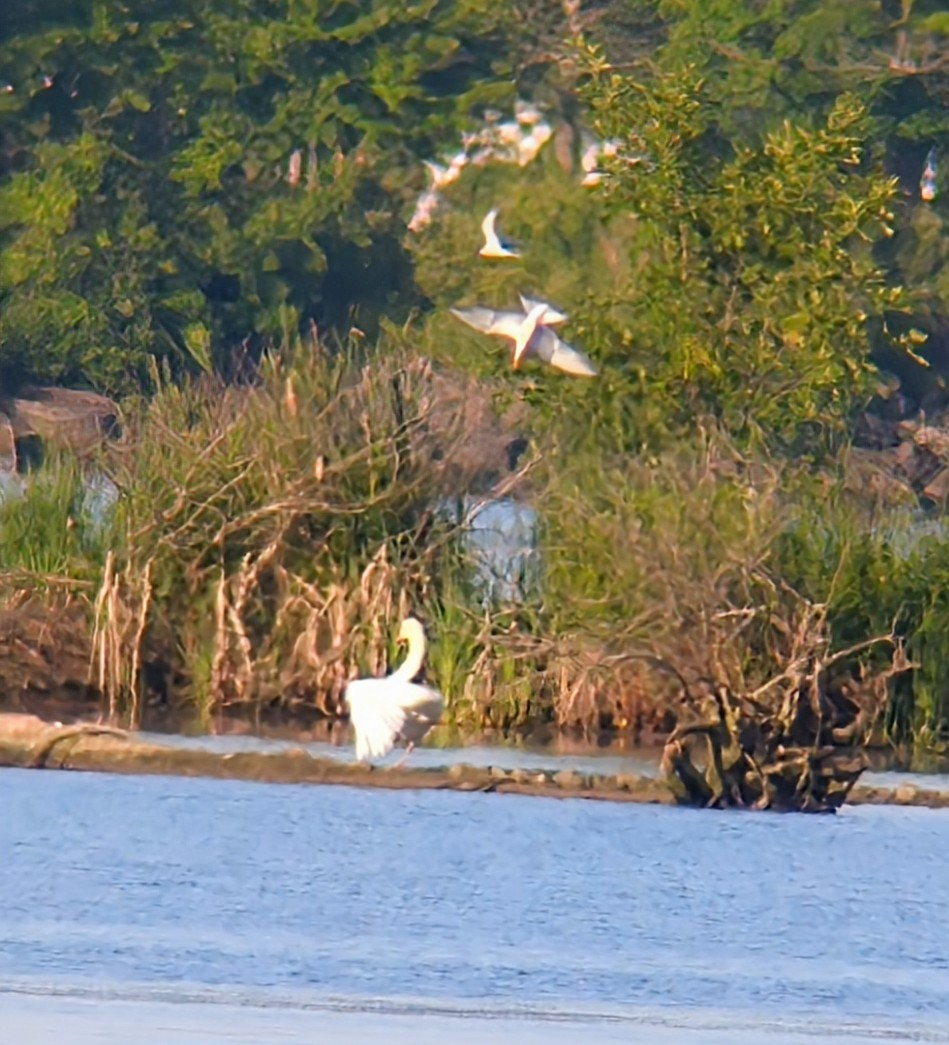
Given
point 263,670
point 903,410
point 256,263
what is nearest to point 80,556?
point 263,670

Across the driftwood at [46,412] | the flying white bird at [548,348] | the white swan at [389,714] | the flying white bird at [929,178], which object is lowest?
the driftwood at [46,412]

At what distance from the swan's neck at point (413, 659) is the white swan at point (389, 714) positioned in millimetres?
112

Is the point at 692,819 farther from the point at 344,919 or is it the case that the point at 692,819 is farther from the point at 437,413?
the point at 437,413

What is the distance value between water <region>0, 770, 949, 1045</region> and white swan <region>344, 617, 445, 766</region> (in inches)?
24.9

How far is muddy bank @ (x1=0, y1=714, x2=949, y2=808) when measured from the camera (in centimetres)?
1324

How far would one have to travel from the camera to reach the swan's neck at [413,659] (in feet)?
48.5

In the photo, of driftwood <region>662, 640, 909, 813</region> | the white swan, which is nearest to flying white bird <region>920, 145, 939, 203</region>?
driftwood <region>662, 640, 909, 813</region>

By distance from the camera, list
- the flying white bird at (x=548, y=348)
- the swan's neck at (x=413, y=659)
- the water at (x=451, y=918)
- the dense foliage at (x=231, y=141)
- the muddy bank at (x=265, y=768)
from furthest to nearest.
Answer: the dense foliage at (x=231, y=141) → the flying white bird at (x=548, y=348) → the swan's neck at (x=413, y=659) → the muddy bank at (x=265, y=768) → the water at (x=451, y=918)

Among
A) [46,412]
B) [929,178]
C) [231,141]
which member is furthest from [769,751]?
[231,141]

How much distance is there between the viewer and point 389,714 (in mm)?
14375

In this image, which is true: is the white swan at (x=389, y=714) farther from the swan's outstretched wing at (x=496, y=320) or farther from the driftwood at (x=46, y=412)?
the driftwood at (x=46, y=412)

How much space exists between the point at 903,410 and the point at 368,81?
330 inches

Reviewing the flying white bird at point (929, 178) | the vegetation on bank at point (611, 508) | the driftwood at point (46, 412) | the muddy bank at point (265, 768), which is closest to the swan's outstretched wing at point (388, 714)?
the muddy bank at point (265, 768)

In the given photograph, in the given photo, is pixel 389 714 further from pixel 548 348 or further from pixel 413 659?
pixel 548 348
